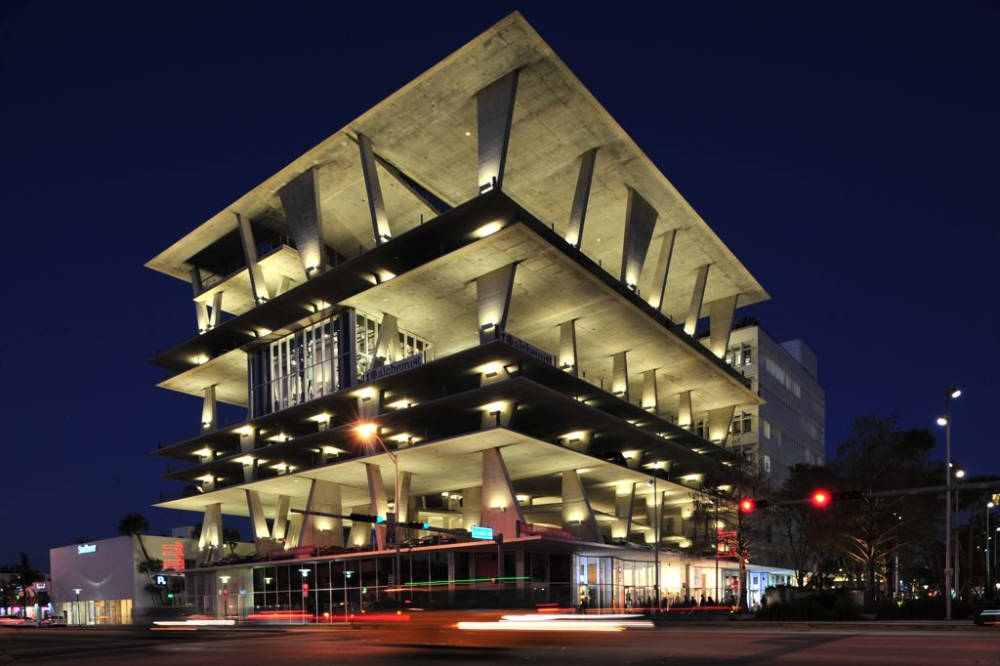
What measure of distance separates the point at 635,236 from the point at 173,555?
58.8m

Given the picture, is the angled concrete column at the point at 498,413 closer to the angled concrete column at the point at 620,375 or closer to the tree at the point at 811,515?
the angled concrete column at the point at 620,375

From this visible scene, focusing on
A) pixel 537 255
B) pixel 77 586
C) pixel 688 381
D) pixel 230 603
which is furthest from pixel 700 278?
pixel 77 586

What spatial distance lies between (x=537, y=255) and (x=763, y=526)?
61075mm

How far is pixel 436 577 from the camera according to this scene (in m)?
61.5

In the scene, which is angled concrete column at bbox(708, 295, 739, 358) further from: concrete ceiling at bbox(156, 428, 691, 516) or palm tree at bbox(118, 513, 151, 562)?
palm tree at bbox(118, 513, 151, 562)

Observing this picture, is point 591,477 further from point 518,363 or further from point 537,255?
point 537,255

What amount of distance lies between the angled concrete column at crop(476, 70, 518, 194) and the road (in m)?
32.1

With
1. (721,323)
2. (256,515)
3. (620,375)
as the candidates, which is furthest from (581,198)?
(256,515)

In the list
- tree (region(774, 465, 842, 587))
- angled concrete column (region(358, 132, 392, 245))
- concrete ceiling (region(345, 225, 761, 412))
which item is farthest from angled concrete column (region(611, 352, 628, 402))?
angled concrete column (region(358, 132, 392, 245))

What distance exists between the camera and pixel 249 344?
7762 cm

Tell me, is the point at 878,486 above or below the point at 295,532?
above

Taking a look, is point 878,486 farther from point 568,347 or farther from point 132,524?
point 132,524

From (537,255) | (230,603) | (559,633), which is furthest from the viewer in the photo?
(230,603)

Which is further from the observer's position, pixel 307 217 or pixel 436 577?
pixel 307 217
